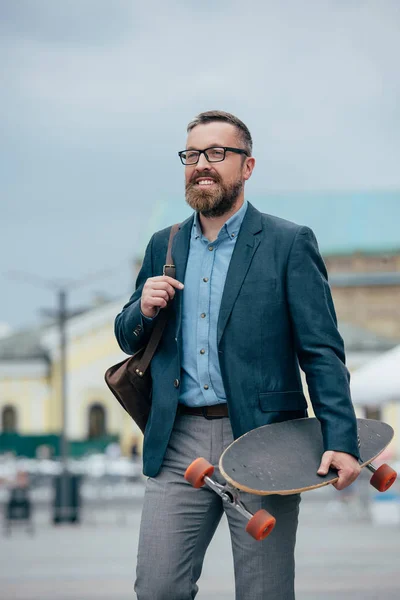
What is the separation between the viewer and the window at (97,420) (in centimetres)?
6122

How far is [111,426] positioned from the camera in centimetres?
6059

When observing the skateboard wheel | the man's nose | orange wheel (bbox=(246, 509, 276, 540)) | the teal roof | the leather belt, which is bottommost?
orange wheel (bbox=(246, 509, 276, 540))

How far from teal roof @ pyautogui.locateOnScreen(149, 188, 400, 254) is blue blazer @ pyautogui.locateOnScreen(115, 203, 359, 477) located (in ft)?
200

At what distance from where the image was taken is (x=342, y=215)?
219 ft

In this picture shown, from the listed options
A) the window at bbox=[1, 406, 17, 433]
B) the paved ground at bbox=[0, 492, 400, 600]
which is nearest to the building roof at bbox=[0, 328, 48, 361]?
the window at bbox=[1, 406, 17, 433]

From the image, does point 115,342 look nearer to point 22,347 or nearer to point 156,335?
point 22,347

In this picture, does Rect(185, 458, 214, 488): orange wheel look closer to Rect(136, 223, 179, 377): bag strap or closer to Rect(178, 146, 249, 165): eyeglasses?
Rect(136, 223, 179, 377): bag strap

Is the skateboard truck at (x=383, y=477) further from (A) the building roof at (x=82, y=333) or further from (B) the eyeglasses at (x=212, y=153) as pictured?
(A) the building roof at (x=82, y=333)

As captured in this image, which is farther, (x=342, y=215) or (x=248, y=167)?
(x=342, y=215)

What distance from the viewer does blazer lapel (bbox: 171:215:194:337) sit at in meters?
4.64

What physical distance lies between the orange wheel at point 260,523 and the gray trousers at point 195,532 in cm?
25

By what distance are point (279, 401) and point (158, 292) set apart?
0.54m

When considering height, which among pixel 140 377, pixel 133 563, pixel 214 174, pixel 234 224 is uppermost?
pixel 214 174

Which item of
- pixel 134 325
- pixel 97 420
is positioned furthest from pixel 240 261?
pixel 97 420
